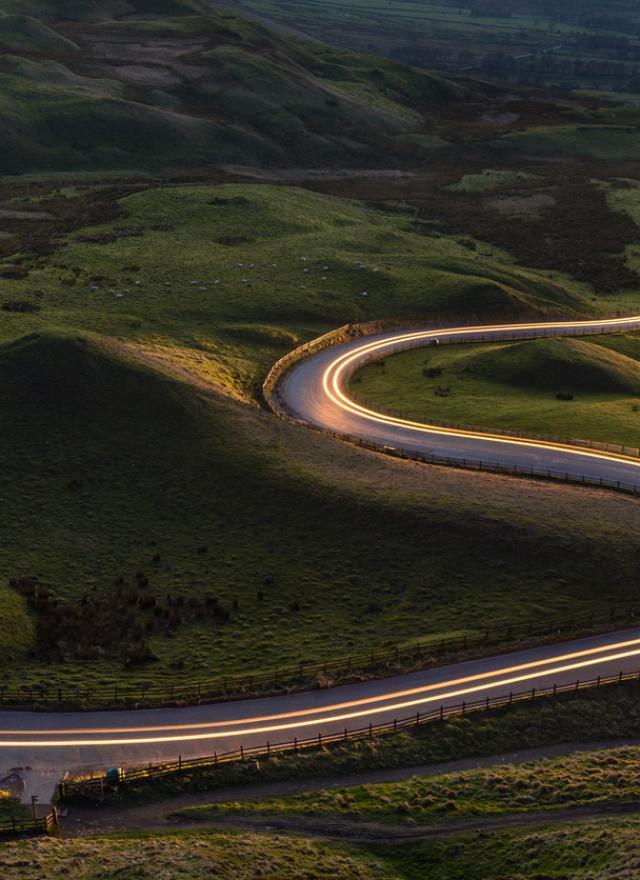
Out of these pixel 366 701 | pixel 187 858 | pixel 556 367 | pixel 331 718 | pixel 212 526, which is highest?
pixel 556 367

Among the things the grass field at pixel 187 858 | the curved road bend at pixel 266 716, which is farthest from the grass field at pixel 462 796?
the curved road bend at pixel 266 716

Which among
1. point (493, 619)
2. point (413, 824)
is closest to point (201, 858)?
point (413, 824)

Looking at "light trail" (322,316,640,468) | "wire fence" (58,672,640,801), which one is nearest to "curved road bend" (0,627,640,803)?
"wire fence" (58,672,640,801)

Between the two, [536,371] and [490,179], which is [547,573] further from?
[490,179]

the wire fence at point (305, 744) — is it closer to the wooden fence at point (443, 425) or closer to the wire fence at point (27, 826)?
the wire fence at point (27, 826)

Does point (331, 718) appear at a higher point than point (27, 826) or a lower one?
higher

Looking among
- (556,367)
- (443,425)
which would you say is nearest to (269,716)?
(443,425)

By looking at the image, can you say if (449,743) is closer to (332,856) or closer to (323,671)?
(323,671)

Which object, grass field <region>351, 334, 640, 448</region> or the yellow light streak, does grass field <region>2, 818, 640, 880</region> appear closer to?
the yellow light streak
